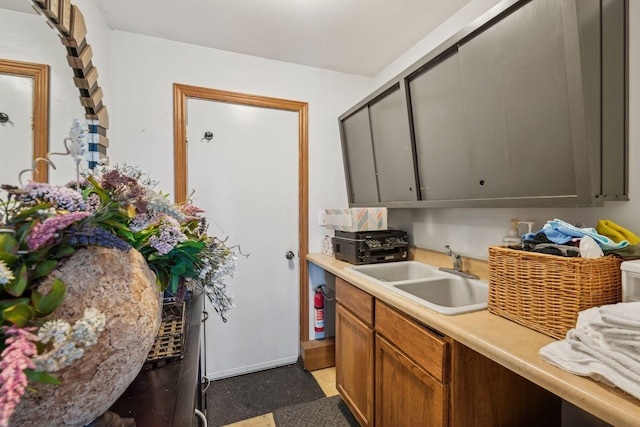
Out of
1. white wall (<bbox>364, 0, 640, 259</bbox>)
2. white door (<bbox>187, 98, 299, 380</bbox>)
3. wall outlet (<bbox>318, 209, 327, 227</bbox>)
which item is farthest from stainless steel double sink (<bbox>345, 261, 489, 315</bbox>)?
white door (<bbox>187, 98, 299, 380</bbox>)

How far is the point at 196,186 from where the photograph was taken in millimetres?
2059

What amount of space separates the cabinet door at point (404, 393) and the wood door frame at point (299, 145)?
1038mm

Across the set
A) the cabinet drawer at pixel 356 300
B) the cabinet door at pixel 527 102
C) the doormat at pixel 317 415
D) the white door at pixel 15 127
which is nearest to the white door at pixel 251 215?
the doormat at pixel 317 415

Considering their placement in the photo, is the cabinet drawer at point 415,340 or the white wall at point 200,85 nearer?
the cabinet drawer at point 415,340

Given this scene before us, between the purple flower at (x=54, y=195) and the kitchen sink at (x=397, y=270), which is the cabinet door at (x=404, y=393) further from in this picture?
the purple flower at (x=54, y=195)

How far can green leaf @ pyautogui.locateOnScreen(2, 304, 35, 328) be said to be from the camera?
1.16ft

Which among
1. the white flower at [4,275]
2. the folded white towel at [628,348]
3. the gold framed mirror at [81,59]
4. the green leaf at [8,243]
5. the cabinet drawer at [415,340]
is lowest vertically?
the cabinet drawer at [415,340]

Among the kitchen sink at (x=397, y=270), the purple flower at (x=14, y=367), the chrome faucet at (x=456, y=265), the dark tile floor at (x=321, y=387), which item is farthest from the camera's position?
the kitchen sink at (x=397, y=270)

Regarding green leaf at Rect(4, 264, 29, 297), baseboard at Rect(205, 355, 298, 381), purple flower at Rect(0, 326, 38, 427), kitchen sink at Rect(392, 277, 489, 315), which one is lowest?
baseboard at Rect(205, 355, 298, 381)

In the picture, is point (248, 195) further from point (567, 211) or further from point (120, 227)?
point (567, 211)

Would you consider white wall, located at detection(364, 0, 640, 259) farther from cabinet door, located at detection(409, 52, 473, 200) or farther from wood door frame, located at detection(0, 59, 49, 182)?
wood door frame, located at detection(0, 59, 49, 182)

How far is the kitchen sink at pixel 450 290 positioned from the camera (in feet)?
4.79

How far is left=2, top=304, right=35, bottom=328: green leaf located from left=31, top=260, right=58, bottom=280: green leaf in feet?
0.19

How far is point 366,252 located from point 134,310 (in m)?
1.52
